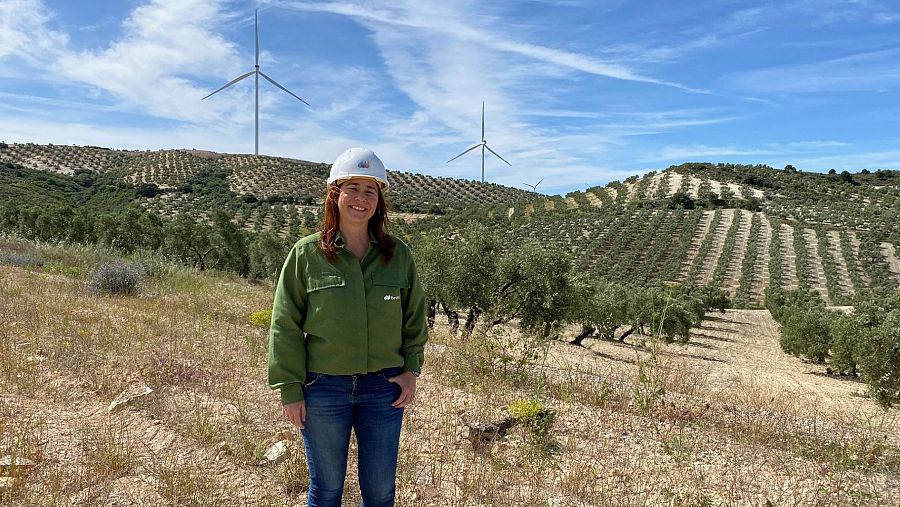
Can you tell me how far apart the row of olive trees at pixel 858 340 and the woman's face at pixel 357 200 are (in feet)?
59.1

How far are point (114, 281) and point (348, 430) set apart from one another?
11424 mm

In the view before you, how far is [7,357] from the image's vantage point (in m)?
6.62

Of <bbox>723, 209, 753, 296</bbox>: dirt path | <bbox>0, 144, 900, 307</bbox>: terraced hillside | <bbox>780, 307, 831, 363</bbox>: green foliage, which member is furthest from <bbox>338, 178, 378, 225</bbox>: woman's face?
<bbox>723, 209, 753, 296</bbox>: dirt path

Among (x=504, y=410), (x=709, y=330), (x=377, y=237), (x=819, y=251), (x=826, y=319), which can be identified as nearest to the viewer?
(x=377, y=237)

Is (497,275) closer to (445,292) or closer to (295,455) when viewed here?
(445,292)

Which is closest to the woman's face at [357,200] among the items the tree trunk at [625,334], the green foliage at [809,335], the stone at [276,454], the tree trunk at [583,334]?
the stone at [276,454]

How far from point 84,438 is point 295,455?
1892 mm

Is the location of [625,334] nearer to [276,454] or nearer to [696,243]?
[276,454]

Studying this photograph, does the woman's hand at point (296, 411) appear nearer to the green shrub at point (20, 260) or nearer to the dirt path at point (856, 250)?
the green shrub at point (20, 260)

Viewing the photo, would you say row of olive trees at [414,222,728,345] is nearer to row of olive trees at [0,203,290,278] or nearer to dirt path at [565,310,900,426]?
dirt path at [565,310,900,426]

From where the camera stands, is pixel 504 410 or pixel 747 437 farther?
pixel 504 410

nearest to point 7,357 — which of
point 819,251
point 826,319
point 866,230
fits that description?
point 826,319

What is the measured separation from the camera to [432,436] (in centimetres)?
554

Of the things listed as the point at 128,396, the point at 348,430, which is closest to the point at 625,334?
the point at 128,396
